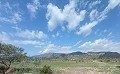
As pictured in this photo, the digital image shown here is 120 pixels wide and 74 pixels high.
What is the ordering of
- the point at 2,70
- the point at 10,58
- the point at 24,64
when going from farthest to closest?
1. the point at 24,64
2. the point at 10,58
3. the point at 2,70

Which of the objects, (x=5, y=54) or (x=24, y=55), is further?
(x=24, y=55)

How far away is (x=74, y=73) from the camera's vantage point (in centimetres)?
5934

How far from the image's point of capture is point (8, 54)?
2280 inches

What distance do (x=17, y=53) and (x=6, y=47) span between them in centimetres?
374

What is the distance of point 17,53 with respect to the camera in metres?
59.4

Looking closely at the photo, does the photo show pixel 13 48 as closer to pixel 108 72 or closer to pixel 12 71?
pixel 12 71

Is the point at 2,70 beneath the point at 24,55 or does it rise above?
beneath

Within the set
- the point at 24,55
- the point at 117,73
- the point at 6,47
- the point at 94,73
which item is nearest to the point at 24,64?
the point at 24,55

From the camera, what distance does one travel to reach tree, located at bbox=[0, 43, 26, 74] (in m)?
56.4

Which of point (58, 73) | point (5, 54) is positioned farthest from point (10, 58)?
point (58, 73)

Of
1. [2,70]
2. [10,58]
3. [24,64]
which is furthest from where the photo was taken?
[24,64]

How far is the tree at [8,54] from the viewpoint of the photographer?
5638 centimetres

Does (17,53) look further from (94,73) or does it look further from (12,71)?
(94,73)

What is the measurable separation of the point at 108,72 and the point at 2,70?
27.4 metres
